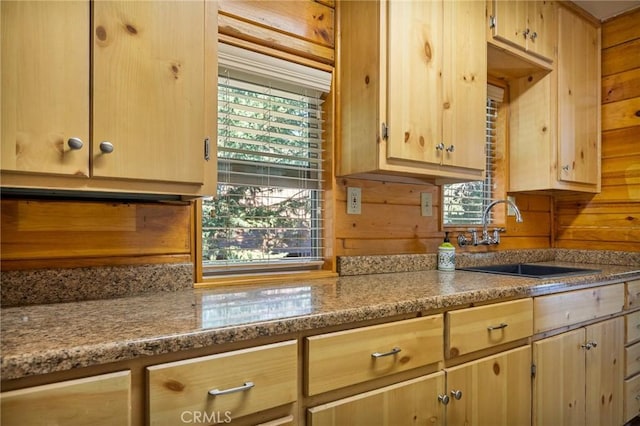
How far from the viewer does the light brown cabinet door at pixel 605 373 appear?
1896mm

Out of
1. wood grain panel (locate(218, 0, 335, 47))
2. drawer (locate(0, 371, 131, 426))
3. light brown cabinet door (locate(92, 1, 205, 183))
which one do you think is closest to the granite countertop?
drawer (locate(0, 371, 131, 426))

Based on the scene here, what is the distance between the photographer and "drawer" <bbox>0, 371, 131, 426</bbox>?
2.36ft

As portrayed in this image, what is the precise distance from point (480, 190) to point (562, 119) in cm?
61

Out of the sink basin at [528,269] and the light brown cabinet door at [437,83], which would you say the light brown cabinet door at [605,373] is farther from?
the light brown cabinet door at [437,83]

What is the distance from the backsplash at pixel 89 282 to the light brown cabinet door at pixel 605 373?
6.07 feet

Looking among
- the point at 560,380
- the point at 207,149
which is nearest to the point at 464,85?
the point at 207,149

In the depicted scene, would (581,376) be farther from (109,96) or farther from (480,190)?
(109,96)

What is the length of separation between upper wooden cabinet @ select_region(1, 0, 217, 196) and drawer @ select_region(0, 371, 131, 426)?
48cm

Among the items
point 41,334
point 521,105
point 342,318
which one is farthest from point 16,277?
point 521,105

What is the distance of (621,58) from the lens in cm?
256

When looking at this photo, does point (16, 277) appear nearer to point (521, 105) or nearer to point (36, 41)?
point (36, 41)

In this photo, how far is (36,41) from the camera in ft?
3.10

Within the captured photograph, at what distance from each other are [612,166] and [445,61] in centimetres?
161

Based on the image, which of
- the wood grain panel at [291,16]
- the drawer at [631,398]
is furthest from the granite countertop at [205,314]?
the wood grain panel at [291,16]
